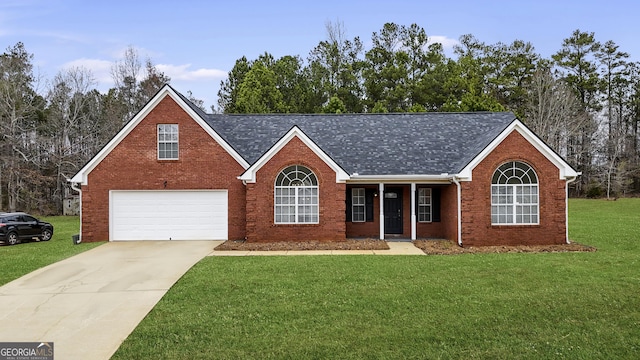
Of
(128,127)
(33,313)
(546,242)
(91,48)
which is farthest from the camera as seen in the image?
(91,48)

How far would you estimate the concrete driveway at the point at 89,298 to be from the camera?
7457 millimetres

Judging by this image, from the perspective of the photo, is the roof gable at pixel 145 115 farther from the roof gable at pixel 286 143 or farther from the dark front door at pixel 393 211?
the dark front door at pixel 393 211

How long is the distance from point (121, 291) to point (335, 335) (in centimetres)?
584

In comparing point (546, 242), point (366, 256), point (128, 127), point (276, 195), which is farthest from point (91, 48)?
point (546, 242)

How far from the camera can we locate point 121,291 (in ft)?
34.4

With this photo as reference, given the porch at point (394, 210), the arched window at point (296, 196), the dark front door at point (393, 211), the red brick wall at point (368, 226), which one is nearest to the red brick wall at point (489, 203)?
the porch at point (394, 210)

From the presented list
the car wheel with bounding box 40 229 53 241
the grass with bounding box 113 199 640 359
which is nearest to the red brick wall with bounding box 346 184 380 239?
the grass with bounding box 113 199 640 359

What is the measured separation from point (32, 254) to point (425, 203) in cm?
1526

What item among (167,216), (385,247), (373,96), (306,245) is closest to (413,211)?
(385,247)

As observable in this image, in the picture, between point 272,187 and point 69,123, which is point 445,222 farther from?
point 69,123

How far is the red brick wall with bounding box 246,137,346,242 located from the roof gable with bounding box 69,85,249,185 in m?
1.82

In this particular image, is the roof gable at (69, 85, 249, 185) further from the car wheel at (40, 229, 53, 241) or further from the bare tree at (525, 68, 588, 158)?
the bare tree at (525, 68, 588, 158)

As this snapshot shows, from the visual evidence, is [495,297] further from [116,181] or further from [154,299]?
[116,181]

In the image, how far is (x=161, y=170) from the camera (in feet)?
62.3
